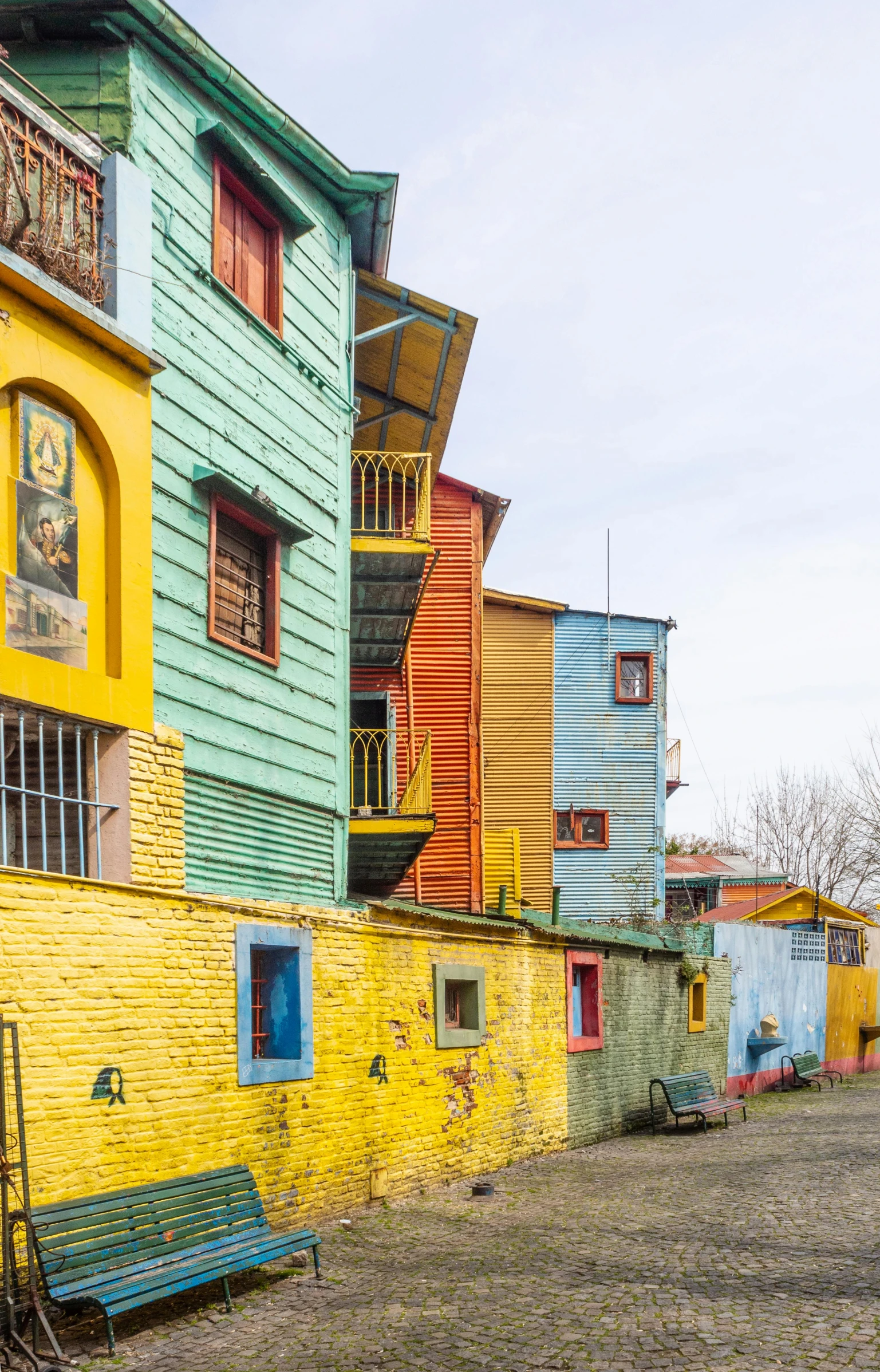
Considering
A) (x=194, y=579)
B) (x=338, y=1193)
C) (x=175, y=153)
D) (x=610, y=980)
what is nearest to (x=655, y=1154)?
(x=610, y=980)

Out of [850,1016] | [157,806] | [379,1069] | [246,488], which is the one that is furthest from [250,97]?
[850,1016]

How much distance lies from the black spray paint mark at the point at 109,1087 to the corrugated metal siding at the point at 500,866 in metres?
11.2

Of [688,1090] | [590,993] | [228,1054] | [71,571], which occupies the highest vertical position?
[71,571]

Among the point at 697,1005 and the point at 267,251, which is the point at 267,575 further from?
the point at 697,1005

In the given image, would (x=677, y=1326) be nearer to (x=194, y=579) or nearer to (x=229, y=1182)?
(x=229, y=1182)

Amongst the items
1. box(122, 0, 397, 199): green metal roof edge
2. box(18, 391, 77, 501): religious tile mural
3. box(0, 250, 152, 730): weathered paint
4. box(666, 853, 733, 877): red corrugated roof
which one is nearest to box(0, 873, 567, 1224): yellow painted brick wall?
box(0, 250, 152, 730): weathered paint

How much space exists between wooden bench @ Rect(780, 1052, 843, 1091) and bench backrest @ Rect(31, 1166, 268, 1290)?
17.7 meters

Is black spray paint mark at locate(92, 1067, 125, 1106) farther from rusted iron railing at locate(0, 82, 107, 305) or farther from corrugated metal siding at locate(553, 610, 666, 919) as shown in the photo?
corrugated metal siding at locate(553, 610, 666, 919)

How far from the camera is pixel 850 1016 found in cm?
2914

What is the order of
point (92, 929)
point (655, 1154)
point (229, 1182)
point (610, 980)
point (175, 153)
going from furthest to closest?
point (610, 980) < point (655, 1154) < point (175, 153) < point (229, 1182) < point (92, 929)

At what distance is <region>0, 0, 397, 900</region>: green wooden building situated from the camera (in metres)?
8.75

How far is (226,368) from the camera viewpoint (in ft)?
31.9

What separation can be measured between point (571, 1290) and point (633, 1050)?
33.9 feet

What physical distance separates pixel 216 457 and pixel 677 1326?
6.52m
